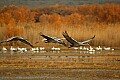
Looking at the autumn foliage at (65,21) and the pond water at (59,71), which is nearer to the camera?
A: the pond water at (59,71)

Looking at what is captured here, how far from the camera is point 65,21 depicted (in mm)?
47781

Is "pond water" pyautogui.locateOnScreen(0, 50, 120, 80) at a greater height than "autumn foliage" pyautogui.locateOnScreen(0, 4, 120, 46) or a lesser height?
lesser

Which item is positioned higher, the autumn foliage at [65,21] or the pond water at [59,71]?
the autumn foliage at [65,21]

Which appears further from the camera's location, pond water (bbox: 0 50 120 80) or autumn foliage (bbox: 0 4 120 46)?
autumn foliage (bbox: 0 4 120 46)

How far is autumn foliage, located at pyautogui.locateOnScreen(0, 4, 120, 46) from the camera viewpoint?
103ft

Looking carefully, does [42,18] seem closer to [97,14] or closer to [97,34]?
[97,14]

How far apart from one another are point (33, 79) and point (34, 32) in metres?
13.8

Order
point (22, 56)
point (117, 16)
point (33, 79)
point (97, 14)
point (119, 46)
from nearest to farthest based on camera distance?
point (33, 79)
point (22, 56)
point (119, 46)
point (117, 16)
point (97, 14)

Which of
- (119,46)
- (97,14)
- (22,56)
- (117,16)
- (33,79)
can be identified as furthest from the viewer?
(97,14)

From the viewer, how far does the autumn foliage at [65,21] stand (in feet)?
103

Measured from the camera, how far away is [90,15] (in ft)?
174

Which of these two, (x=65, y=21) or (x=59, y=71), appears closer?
(x=59, y=71)

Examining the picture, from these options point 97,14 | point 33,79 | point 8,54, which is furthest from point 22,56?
point 97,14

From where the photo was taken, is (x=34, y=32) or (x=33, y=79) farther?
(x=34, y=32)
